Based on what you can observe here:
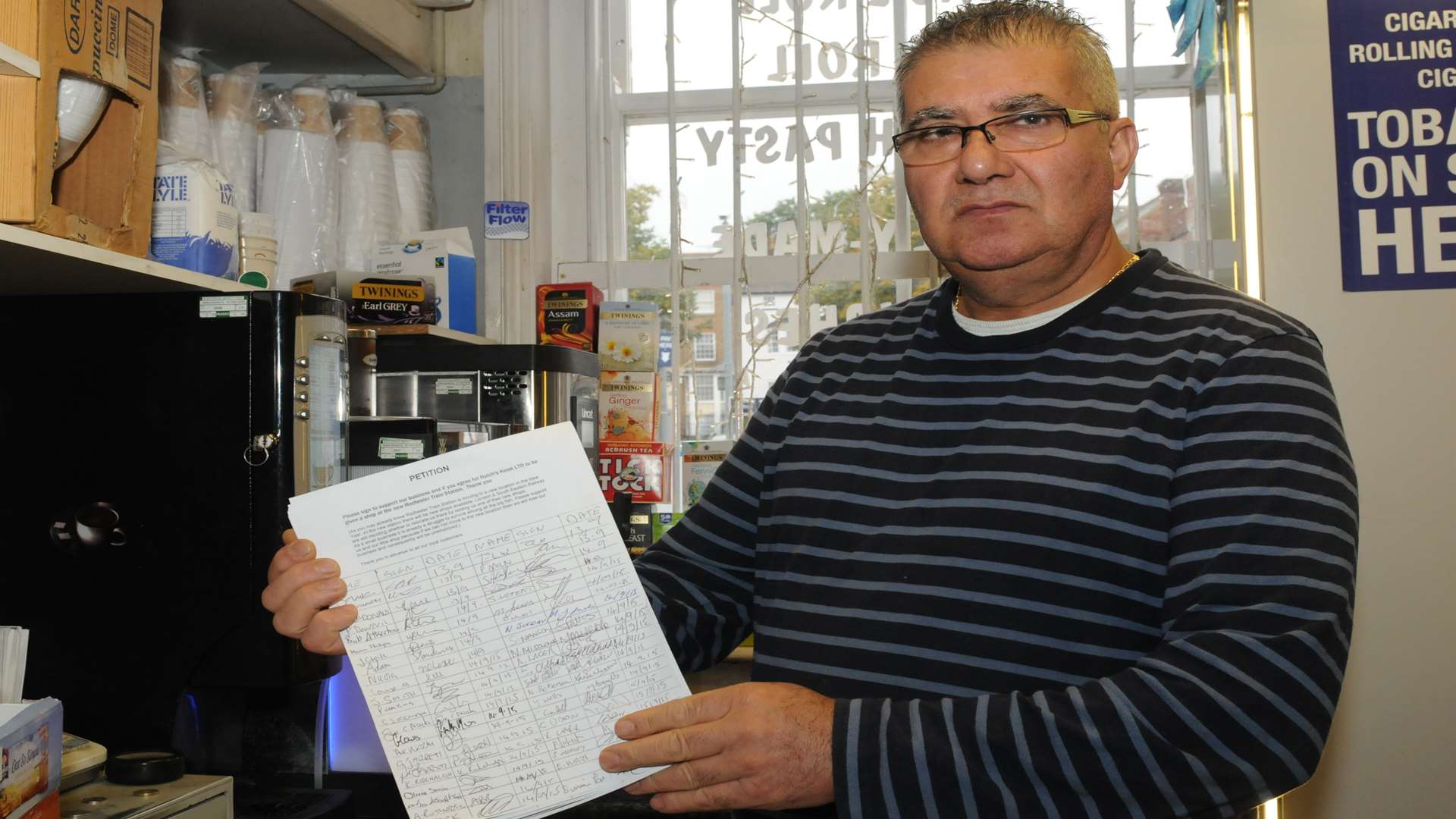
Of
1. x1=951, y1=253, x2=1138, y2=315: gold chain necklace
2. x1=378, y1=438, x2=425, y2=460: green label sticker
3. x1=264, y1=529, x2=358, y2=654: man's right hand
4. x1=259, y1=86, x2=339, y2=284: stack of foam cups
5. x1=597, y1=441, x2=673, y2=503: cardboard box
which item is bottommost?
x1=264, y1=529, x2=358, y2=654: man's right hand

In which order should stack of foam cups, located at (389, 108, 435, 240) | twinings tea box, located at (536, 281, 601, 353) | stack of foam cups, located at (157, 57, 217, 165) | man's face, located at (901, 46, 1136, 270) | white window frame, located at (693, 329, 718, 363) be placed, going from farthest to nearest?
1. white window frame, located at (693, 329, 718, 363)
2. twinings tea box, located at (536, 281, 601, 353)
3. stack of foam cups, located at (389, 108, 435, 240)
4. stack of foam cups, located at (157, 57, 217, 165)
5. man's face, located at (901, 46, 1136, 270)

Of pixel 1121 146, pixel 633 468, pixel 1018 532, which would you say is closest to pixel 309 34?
pixel 633 468

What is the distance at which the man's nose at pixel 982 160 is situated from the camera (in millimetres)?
1062

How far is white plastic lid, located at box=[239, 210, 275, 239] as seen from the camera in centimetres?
168

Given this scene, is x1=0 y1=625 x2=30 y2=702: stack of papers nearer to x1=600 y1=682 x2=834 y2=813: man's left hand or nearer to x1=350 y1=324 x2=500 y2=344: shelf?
x1=600 y1=682 x2=834 y2=813: man's left hand

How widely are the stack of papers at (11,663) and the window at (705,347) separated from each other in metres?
1.67

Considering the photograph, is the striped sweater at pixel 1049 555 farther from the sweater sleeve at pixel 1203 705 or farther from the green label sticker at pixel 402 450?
the green label sticker at pixel 402 450

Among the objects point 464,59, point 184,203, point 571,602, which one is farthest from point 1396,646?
point 464,59

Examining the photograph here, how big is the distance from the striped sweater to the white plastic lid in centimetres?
91

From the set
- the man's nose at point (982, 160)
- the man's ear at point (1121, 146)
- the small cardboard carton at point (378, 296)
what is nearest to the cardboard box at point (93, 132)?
the small cardboard carton at point (378, 296)

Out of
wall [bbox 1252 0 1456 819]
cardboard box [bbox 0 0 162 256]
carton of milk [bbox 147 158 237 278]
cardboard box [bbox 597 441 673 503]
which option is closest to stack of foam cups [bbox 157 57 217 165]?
carton of milk [bbox 147 158 237 278]

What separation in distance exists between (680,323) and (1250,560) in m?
1.93

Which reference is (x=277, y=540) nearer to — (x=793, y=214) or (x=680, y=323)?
(x=680, y=323)

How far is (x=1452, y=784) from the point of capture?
2.04m
